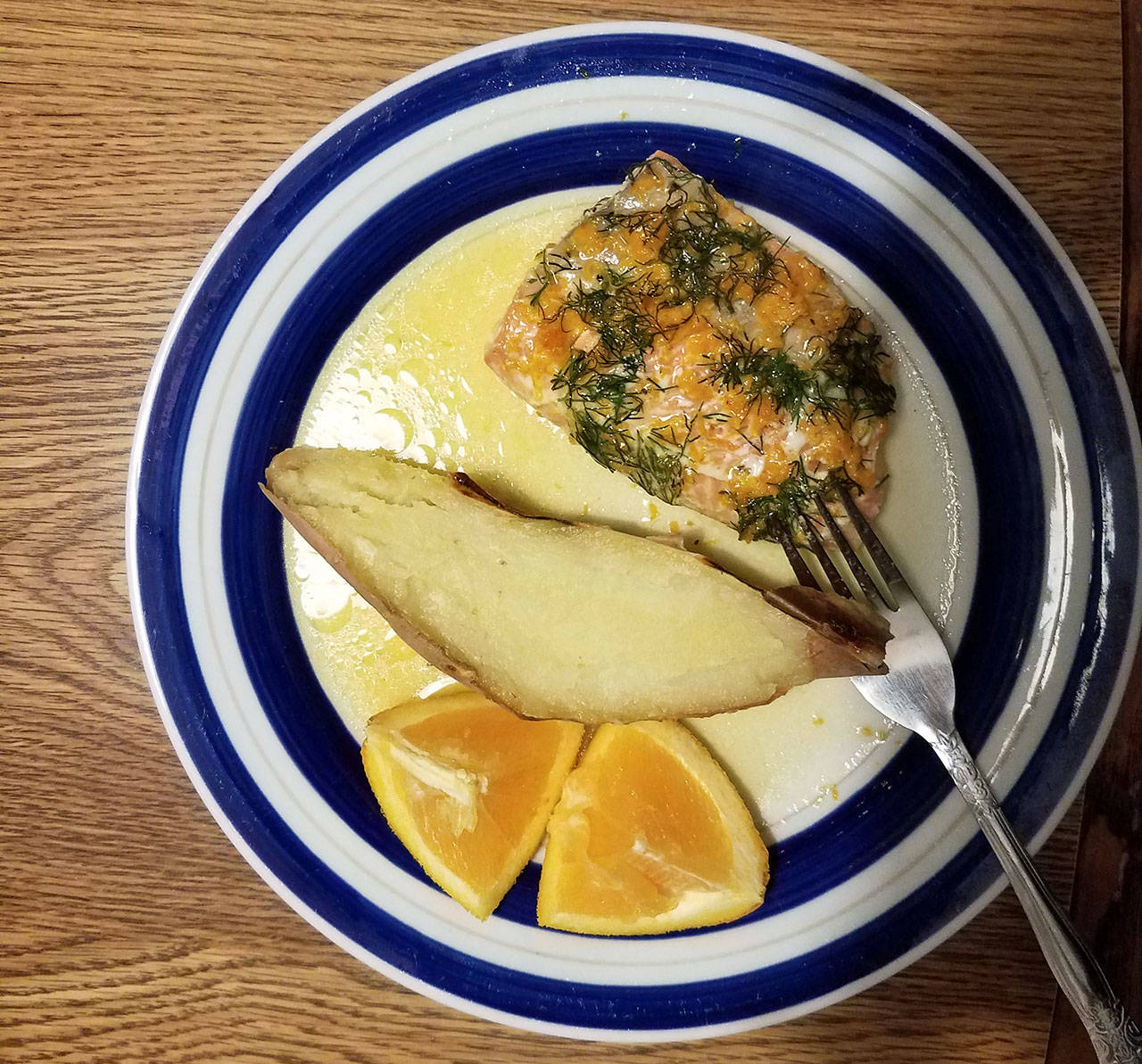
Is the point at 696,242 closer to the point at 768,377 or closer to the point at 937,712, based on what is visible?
the point at 768,377

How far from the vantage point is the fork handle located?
1.19m

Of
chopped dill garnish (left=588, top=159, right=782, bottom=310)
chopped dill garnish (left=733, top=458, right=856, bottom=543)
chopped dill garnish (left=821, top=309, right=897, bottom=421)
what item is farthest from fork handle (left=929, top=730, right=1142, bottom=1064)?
chopped dill garnish (left=588, top=159, right=782, bottom=310)

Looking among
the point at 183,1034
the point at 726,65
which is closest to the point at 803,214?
the point at 726,65

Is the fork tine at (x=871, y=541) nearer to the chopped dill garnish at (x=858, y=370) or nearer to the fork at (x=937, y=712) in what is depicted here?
the fork at (x=937, y=712)

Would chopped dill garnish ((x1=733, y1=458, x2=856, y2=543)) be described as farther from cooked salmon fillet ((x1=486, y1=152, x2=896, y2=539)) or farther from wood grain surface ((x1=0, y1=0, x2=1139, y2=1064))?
wood grain surface ((x1=0, y1=0, x2=1139, y2=1064))

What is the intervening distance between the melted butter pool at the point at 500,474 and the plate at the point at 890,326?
0.14ft

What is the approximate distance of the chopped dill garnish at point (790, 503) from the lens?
1.25 meters

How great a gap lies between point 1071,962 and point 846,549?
2.17ft

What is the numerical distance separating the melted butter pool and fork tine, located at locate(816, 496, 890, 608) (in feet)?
0.43

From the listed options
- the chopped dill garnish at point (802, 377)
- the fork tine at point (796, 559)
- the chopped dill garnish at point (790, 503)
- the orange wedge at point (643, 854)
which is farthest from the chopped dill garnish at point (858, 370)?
the orange wedge at point (643, 854)

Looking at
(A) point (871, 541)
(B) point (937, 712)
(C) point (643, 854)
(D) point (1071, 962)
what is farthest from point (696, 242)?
(D) point (1071, 962)

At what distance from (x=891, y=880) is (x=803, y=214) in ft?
3.48

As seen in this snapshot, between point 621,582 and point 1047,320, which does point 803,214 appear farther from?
point 621,582

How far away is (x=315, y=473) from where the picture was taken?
1313 mm
